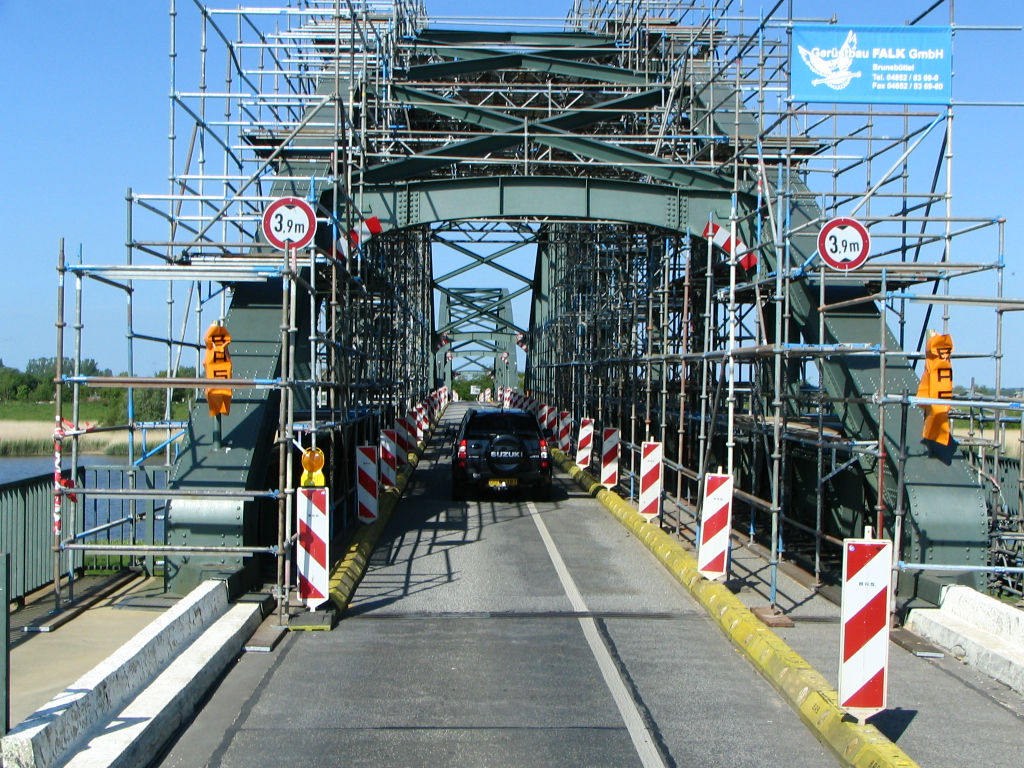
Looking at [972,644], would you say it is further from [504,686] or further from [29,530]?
[29,530]

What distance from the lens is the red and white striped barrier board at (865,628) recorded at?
577 cm

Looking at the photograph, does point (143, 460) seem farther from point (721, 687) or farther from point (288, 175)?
point (721, 687)

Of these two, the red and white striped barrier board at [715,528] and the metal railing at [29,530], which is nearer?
the metal railing at [29,530]

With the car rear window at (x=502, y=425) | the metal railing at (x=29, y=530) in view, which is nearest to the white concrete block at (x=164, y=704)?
the metal railing at (x=29, y=530)

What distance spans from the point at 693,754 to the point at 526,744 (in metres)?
0.96

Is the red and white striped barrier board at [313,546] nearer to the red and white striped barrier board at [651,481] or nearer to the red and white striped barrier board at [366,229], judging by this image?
the red and white striped barrier board at [366,229]

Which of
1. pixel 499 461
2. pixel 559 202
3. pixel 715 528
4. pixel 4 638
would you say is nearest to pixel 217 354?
pixel 4 638

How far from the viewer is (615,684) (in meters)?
6.93

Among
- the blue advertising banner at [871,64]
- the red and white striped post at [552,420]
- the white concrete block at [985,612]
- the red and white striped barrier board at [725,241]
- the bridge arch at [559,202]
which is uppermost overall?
the blue advertising banner at [871,64]

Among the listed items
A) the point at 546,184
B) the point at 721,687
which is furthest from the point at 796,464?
the point at 721,687

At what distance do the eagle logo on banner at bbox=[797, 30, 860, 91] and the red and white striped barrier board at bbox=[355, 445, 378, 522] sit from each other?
292 inches

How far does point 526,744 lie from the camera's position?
18.9 feet

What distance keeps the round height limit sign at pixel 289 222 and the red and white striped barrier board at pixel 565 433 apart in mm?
17920

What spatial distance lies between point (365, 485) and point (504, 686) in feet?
22.3
